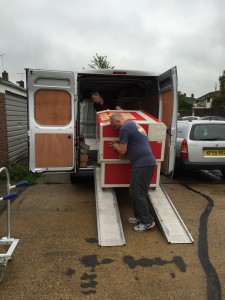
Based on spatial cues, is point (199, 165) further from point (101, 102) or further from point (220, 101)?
point (220, 101)

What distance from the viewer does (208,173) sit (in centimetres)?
850

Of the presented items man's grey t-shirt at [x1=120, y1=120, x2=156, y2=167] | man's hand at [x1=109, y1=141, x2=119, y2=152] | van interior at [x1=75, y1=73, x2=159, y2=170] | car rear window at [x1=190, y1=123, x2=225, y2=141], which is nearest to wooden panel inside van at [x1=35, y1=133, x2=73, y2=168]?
van interior at [x1=75, y1=73, x2=159, y2=170]

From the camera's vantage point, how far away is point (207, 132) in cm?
692

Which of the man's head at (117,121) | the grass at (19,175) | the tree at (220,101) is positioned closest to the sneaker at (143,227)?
the man's head at (117,121)

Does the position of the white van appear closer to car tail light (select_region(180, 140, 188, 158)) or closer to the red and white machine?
the red and white machine

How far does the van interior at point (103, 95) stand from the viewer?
5910 mm

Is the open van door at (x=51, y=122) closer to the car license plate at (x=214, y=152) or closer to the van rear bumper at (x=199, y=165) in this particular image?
the van rear bumper at (x=199, y=165)

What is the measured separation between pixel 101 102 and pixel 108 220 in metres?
3.13

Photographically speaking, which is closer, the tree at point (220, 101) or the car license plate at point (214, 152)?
the car license plate at point (214, 152)

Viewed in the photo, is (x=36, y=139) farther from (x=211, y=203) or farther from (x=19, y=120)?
(x=19, y=120)

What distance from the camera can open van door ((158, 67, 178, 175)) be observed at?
5111 mm

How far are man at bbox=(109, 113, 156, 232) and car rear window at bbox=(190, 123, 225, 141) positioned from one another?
2.94 metres

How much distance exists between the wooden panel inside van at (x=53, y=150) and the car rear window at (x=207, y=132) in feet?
9.78

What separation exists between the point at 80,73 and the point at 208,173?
5.07 meters
